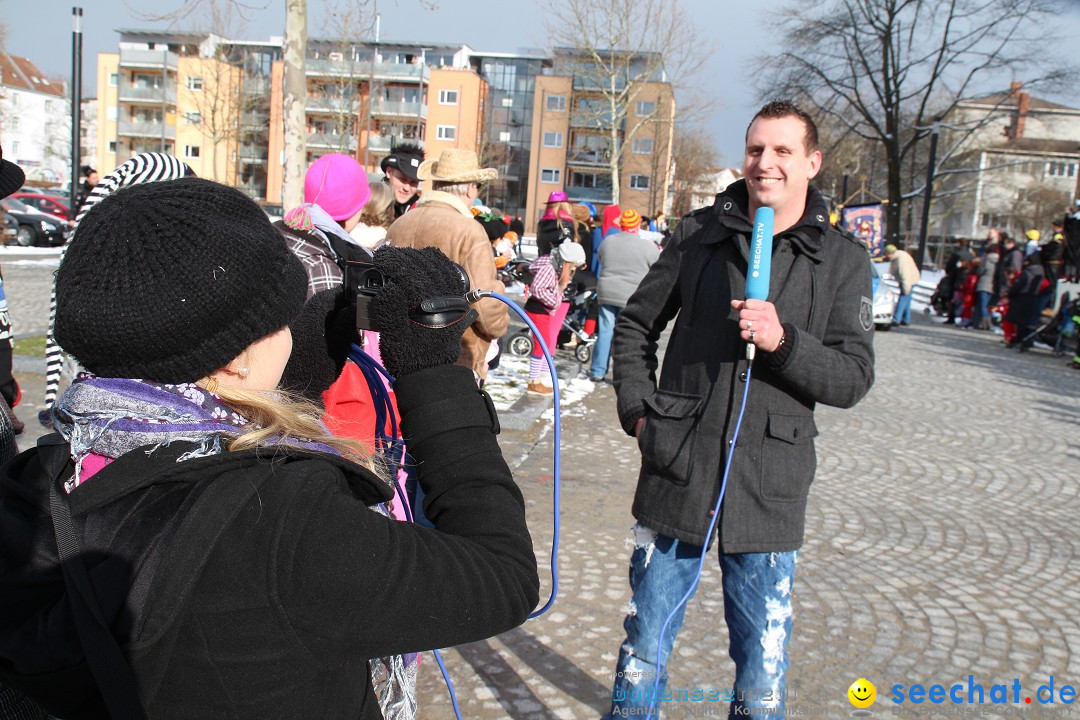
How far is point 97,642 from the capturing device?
97 cm

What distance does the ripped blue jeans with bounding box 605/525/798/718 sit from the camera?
244 cm

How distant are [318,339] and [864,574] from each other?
3721 mm

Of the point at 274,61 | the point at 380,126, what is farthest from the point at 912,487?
the point at 274,61

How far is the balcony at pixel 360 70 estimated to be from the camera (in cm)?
4512

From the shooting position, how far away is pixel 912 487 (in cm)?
616

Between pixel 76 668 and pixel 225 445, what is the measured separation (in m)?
0.32

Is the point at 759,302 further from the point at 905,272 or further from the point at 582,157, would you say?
the point at 582,157

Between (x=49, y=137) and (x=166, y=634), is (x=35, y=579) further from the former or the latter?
(x=49, y=137)

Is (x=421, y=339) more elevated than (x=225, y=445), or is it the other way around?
Answer: (x=421, y=339)

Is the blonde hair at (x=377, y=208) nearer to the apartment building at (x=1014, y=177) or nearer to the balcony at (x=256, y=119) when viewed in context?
the apartment building at (x=1014, y=177)

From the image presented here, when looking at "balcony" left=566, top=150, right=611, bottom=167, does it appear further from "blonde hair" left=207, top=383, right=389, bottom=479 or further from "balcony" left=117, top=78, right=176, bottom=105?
"blonde hair" left=207, top=383, right=389, bottom=479

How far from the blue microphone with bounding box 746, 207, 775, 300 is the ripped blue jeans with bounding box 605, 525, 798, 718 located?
2.58ft

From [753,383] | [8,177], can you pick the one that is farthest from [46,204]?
[753,383]

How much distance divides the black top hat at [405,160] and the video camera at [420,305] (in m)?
3.97
